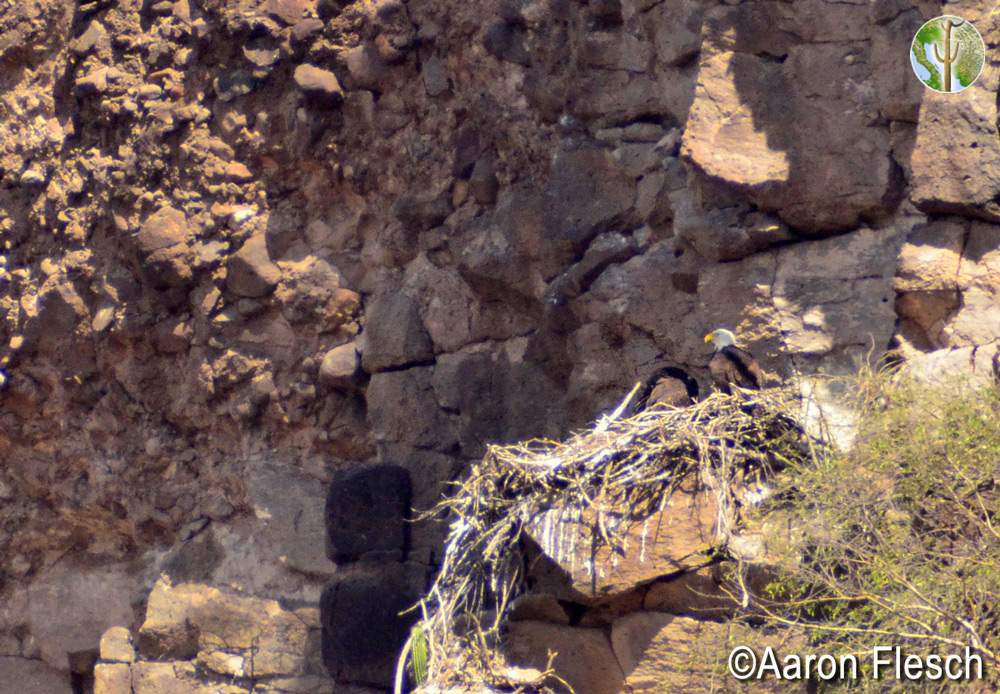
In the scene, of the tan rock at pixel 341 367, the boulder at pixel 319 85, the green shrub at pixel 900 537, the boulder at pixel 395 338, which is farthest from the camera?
the boulder at pixel 319 85

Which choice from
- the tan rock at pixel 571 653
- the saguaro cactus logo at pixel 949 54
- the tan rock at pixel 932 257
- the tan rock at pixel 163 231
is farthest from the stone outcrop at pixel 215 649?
the saguaro cactus logo at pixel 949 54

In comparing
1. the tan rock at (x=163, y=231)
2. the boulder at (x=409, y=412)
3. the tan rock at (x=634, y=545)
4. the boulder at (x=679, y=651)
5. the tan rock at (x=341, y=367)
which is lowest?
the boulder at (x=679, y=651)

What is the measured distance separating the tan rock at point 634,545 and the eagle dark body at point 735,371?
58 centimetres

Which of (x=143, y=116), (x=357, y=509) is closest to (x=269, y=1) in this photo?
(x=143, y=116)

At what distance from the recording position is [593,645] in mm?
5160

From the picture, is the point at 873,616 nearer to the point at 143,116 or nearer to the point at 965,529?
the point at 965,529

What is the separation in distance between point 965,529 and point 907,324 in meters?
1.13

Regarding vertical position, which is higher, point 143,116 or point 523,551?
point 143,116

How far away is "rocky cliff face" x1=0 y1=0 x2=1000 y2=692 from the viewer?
5570 mm

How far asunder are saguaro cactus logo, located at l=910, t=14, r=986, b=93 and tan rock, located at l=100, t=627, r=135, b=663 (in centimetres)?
508

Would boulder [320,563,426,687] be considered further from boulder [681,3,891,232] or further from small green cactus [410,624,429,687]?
boulder [681,3,891,232]

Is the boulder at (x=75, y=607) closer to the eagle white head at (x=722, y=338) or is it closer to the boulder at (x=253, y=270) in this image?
the boulder at (x=253, y=270)

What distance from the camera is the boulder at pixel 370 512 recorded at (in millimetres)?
6418

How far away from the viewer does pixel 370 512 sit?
21.2 feet
